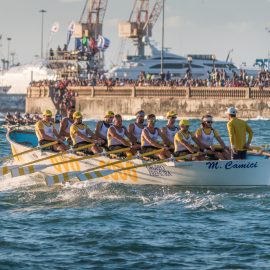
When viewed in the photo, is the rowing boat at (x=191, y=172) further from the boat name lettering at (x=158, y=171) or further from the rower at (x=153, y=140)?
the rower at (x=153, y=140)

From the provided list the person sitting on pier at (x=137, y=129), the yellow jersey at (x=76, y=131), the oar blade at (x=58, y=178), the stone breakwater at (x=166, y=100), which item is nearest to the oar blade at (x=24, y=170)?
the oar blade at (x=58, y=178)

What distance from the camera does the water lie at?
1939 centimetres

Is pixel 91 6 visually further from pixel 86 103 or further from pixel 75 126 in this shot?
pixel 75 126

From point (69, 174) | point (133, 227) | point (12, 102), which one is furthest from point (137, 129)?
point (12, 102)

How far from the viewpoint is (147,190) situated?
2805cm

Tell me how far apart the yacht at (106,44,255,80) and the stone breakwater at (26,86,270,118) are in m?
28.2

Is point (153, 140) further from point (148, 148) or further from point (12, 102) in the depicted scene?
point (12, 102)

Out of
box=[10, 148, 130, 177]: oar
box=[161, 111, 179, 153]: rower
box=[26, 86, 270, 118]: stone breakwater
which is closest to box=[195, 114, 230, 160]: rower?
box=[161, 111, 179, 153]: rower

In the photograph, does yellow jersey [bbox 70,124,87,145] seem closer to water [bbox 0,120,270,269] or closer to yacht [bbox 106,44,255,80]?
→ water [bbox 0,120,270,269]

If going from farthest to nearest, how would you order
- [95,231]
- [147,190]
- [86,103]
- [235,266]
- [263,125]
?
[86,103]
[263,125]
[147,190]
[95,231]
[235,266]

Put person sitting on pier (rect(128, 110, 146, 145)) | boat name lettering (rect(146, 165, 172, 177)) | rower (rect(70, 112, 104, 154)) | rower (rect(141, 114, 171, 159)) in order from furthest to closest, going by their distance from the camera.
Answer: rower (rect(70, 112, 104, 154)) → person sitting on pier (rect(128, 110, 146, 145)) → rower (rect(141, 114, 171, 159)) → boat name lettering (rect(146, 165, 172, 177))

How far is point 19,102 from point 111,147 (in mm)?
119532

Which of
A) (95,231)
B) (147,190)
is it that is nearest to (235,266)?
(95,231)

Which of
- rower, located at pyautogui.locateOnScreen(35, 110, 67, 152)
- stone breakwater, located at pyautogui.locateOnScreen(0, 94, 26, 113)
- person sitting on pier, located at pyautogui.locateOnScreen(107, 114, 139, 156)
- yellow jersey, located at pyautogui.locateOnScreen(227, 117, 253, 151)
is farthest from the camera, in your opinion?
stone breakwater, located at pyautogui.locateOnScreen(0, 94, 26, 113)
